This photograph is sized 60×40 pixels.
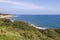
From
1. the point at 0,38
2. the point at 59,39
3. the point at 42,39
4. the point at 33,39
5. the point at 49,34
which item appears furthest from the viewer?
the point at 49,34

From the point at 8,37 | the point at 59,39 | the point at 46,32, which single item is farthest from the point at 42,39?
the point at 8,37

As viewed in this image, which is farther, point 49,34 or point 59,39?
point 49,34

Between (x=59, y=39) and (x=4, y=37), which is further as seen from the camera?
(x=59, y=39)

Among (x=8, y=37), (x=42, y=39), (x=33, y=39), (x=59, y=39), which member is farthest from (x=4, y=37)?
(x=59, y=39)

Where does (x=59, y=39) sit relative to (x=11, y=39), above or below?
below

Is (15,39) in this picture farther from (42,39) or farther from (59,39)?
(59,39)

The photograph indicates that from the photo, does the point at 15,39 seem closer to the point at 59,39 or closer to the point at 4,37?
the point at 4,37

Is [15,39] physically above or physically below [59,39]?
above

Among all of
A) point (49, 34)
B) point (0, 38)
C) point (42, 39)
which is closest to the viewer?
point (0, 38)

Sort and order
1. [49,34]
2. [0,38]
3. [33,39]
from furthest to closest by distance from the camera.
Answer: [49,34], [33,39], [0,38]
